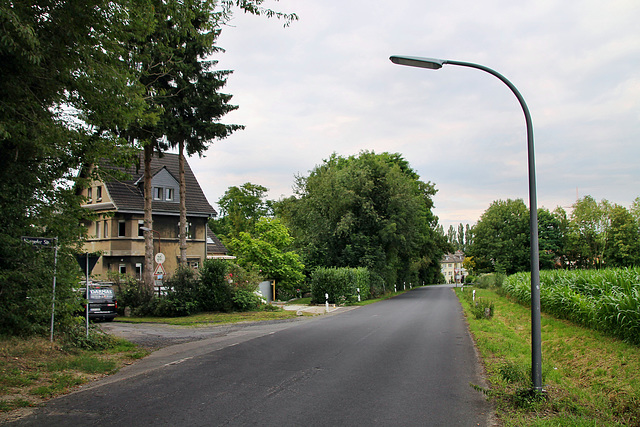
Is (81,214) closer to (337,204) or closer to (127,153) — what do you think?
(127,153)

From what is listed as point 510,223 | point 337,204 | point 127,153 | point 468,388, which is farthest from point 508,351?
point 510,223

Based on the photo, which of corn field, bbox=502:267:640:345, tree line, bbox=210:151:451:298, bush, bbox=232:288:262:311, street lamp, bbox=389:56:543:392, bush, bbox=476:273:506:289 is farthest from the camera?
bush, bbox=476:273:506:289

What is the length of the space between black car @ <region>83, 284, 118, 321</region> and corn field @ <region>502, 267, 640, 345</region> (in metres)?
18.4

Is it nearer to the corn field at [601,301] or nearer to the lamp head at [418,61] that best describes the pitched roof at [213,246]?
the corn field at [601,301]

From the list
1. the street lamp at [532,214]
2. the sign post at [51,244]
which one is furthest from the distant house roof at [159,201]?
the street lamp at [532,214]

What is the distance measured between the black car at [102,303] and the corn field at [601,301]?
18.4m

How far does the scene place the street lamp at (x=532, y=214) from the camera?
23.5ft

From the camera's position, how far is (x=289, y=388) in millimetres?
8078

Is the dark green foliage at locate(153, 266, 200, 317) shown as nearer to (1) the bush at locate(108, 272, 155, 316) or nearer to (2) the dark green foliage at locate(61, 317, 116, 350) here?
(1) the bush at locate(108, 272, 155, 316)

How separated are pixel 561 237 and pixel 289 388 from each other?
73.9 m

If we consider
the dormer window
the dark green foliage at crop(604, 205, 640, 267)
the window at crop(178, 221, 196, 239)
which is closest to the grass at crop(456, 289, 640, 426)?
the window at crop(178, 221, 196, 239)

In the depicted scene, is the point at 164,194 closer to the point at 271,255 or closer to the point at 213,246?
the point at 271,255

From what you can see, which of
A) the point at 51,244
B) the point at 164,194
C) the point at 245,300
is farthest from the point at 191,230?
the point at 51,244

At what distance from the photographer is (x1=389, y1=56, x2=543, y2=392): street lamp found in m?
7.16
